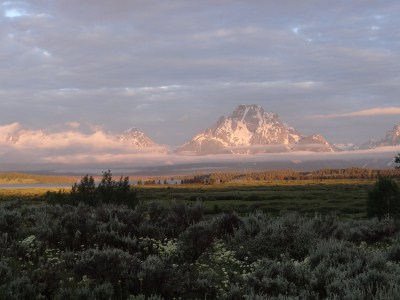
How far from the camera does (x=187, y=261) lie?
543 inches

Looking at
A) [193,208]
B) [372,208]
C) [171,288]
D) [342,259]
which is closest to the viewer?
[171,288]

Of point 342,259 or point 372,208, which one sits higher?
point 342,259

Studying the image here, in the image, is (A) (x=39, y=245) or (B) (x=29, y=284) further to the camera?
(A) (x=39, y=245)

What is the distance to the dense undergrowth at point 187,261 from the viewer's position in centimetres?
923


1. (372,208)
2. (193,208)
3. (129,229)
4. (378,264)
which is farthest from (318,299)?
(372,208)

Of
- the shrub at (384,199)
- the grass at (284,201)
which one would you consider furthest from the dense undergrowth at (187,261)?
the shrub at (384,199)

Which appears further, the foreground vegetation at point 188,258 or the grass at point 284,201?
the grass at point 284,201

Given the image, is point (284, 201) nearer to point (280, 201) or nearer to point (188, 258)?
point (280, 201)

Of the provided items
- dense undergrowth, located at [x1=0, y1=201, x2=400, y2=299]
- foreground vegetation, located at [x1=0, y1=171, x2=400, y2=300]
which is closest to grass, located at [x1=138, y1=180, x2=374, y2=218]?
foreground vegetation, located at [x1=0, y1=171, x2=400, y2=300]

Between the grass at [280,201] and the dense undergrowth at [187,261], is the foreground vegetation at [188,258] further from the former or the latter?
the grass at [280,201]

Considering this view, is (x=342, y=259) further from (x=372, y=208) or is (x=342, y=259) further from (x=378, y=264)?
(x=372, y=208)

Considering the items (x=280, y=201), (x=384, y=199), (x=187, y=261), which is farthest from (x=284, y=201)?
(x=187, y=261)

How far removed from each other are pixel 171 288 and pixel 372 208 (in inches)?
1950

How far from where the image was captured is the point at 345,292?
8.51m
